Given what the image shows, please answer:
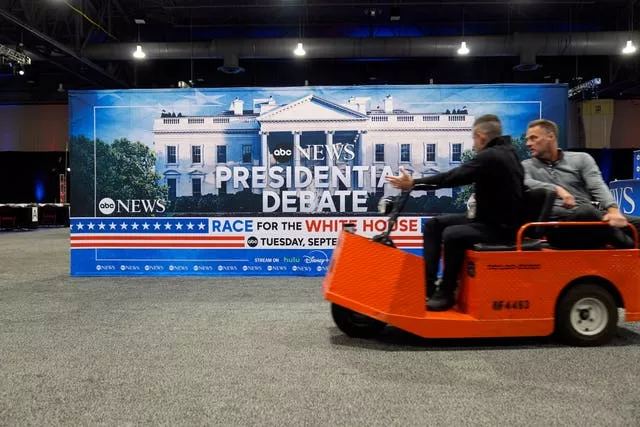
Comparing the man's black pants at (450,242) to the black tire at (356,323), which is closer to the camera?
the man's black pants at (450,242)

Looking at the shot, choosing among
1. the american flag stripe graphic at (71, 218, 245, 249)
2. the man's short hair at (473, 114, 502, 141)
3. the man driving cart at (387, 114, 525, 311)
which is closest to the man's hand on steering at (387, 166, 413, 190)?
the man driving cart at (387, 114, 525, 311)

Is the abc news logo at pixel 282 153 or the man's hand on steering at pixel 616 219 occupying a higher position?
the abc news logo at pixel 282 153

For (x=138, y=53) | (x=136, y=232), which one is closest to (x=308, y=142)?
(x=136, y=232)

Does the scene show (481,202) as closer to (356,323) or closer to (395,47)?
(356,323)

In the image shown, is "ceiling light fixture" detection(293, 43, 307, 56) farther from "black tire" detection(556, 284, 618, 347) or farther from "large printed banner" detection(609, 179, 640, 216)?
"black tire" detection(556, 284, 618, 347)

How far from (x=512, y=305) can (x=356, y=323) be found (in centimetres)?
107

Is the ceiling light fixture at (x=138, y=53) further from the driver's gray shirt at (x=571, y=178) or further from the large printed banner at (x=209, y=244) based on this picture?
the driver's gray shirt at (x=571, y=178)

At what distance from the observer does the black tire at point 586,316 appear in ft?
11.4

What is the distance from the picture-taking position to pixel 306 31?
16453 mm

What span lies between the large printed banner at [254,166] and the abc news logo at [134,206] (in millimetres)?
13

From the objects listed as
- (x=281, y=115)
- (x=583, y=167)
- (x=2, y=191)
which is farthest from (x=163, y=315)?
(x=2, y=191)

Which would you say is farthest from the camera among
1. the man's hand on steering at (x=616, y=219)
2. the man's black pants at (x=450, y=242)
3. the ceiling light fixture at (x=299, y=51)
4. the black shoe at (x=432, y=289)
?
the ceiling light fixture at (x=299, y=51)

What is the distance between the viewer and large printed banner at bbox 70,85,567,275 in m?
6.68

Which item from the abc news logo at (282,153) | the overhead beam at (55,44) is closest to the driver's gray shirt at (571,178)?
the abc news logo at (282,153)
